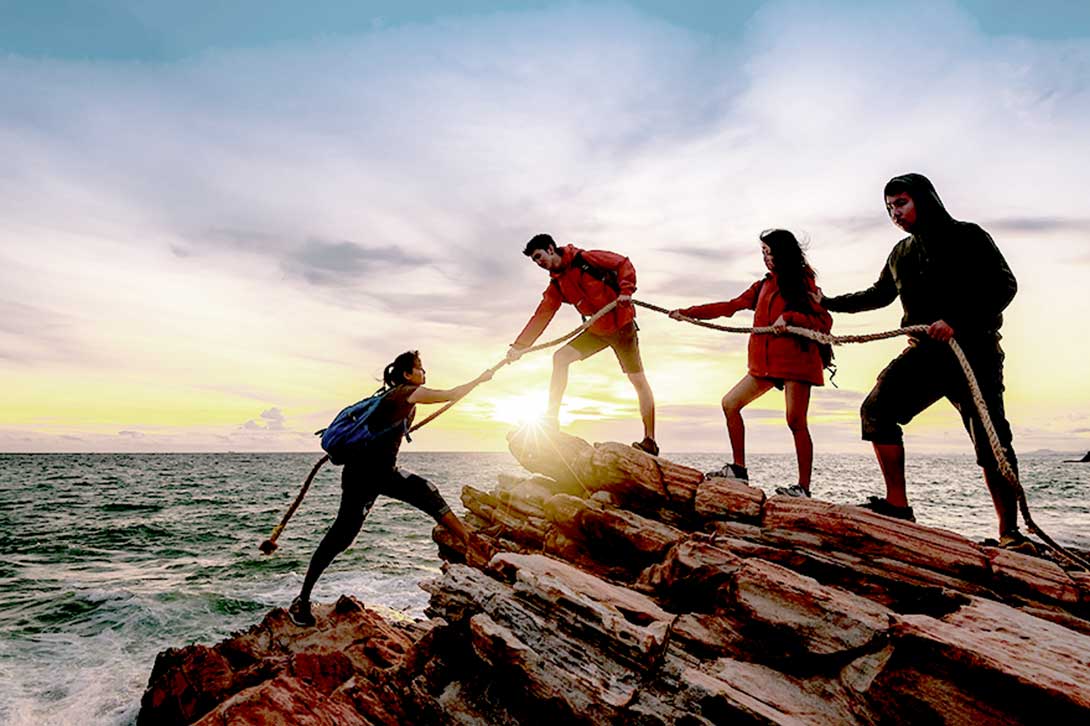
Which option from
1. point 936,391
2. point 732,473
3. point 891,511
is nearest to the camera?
point 936,391

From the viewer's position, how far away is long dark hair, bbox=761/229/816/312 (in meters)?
6.91

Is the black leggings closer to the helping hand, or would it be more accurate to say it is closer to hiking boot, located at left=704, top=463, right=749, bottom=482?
hiking boot, located at left=704, top=463, right=749, bottom=482

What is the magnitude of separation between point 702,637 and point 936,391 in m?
3.81

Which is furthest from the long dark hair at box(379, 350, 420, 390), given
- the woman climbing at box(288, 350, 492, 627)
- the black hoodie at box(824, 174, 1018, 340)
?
the black hoodie at box(824, 174, 1018, 340)

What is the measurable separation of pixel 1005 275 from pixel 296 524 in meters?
32.5

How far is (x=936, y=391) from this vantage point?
19.9 feet

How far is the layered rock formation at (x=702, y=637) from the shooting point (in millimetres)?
4148

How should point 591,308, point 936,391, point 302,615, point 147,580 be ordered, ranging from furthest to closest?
point 147,580
point 591,308
point 302,615
point 936,391

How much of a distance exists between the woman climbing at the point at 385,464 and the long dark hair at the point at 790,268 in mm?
4222

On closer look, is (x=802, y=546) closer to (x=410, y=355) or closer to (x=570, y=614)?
(x=570, y=614)

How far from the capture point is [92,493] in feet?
168

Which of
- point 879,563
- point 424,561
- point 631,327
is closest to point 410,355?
point 631,327

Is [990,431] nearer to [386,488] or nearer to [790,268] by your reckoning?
[790,268]

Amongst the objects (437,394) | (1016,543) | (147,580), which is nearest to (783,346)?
Result: (1016,543)
